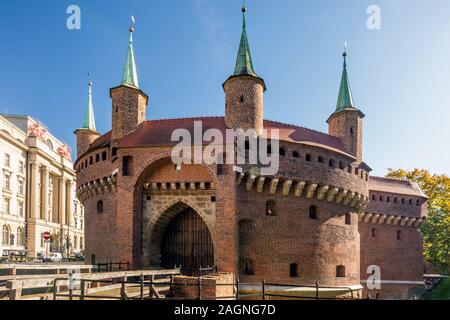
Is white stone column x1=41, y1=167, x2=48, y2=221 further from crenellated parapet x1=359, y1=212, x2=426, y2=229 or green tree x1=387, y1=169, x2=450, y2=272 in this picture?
green tree x1=387, y1=169, x2=450, y2=272

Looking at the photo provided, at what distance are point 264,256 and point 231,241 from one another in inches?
114

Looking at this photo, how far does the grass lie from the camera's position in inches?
1314

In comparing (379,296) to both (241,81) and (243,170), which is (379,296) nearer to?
(243,170)

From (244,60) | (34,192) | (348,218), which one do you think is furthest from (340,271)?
(34,192)

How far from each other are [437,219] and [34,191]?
5011cm

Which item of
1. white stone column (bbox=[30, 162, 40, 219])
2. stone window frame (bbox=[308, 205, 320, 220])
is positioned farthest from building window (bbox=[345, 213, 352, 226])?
white stone column (bbox=[30, 162, 40, 219])

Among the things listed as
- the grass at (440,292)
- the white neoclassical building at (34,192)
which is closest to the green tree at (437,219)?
the grass at (440,292)

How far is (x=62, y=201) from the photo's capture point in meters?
65.7

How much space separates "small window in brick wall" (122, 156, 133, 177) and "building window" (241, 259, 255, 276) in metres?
7.84

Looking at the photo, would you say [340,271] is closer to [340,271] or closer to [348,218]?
[340,271]

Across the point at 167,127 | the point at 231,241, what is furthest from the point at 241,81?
the point at 231,241

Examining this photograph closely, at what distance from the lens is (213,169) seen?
20.9m

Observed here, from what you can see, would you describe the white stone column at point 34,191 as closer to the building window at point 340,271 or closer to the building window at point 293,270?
the building window at point 293,270

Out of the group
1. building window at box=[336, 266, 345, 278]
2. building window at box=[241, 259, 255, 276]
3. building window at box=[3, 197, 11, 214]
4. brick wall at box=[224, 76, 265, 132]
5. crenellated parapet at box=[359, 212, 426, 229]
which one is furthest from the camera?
building window at box=[3, 197, 11, 214]
